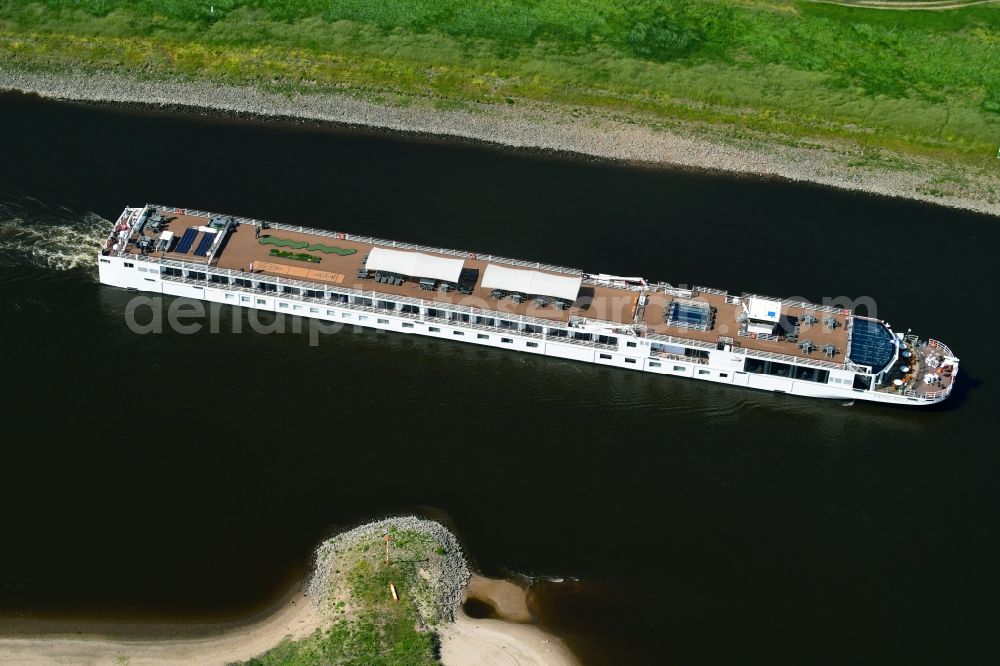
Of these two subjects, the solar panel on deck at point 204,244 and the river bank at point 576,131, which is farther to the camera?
the river bank at point 576,131

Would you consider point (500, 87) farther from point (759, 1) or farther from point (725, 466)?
point (725, 466)

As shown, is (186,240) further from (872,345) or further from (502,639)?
(872,345)

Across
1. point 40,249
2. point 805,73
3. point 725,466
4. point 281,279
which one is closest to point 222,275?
point 281,279

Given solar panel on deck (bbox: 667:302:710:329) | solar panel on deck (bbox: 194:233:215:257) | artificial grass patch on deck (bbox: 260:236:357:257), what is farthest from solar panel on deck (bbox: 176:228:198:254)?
solar panel on deck (bbox: 667:302:710:329)

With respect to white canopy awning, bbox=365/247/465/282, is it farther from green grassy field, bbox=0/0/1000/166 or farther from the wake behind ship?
green grassy field, bbox=0/0/1000/166

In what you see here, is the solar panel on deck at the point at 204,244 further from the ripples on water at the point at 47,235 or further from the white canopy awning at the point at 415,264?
the white canopy awning at the point at 415,264

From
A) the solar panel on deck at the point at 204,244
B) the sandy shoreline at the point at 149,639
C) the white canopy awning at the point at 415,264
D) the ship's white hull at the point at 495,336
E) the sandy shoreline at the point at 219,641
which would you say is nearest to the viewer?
the sandy shoreline at the point at 149,639

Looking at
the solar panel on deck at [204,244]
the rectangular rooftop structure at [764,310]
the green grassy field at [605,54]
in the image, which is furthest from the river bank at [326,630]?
the green grassy field at [605,54]

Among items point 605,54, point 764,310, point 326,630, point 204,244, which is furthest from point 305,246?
point 605,54
